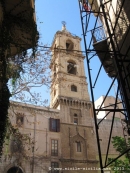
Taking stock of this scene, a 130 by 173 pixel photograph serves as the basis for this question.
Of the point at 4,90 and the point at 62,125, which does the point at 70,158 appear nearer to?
the point at 62,125

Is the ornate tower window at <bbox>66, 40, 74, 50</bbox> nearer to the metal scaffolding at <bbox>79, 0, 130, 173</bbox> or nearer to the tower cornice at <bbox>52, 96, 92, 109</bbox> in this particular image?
the tower cornice at <bbox>52, 96, 92, 109</bbox>

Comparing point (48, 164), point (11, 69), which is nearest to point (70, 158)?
point (48, 164)

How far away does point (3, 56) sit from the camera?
15.3 feet

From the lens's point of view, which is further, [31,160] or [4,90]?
[31,160]

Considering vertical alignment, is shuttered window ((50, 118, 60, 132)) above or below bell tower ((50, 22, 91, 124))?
below

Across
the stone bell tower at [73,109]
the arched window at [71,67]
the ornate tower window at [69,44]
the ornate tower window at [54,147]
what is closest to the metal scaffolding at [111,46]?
the stone bell tower at [73,109]

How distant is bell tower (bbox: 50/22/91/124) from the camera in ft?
95.8

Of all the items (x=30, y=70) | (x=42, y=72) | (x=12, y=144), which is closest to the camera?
(x=30, y=70)

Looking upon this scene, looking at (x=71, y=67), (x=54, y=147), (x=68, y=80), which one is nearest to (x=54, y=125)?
(x=54, y=147)

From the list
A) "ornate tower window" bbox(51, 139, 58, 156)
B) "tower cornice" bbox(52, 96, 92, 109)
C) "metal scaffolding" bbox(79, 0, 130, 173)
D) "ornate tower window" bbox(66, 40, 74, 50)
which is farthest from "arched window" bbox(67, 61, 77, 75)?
"metal scaffolding" bbox(79, 0, 130, 173)

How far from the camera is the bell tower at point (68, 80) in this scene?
29.2m

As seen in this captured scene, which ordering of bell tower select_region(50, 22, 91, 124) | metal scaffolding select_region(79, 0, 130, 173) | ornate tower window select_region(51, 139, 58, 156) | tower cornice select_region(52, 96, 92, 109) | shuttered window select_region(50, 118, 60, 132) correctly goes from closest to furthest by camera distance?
1. metal scaffolding select_region(79, 0, 130, 173)
2. ornate tower window select_region(51, 139, 58, 156)
3. shuttered window select_region(50, 118, 60, 132)
4. tower cornice select_region(52, 96, 92, 109)
5. bell tower select_region(50, 22, 91, 124)

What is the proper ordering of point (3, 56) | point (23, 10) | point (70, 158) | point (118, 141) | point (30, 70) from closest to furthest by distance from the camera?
point (3, 56) → point (23, 10) → point (30, 70) → point (118, 141) → point (70, 158)

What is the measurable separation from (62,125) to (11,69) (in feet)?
71.3
